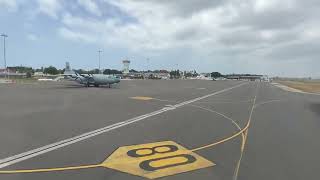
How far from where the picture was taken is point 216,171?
9711mm

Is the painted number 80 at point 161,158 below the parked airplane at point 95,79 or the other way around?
below

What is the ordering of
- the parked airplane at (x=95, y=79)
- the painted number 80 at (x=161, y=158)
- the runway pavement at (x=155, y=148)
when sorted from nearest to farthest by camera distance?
the runway pavement at (x=155, y=148), the painted number 80 at (x=161, y=158), the parked airplane at (x=95, y=79)

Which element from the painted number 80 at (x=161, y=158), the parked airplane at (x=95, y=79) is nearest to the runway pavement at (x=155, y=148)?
the painted number 80 at (x=161, y=158)

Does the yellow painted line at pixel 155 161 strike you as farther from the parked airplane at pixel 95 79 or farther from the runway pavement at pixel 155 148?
the parked airplane at pixel 95 79

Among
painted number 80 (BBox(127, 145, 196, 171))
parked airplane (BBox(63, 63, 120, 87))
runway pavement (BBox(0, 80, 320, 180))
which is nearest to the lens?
runway pavement (BBox(0, 80, 320, 180))

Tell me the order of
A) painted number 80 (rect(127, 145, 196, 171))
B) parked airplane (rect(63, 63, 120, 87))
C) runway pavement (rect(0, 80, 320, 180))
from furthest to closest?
1. parked airplane (rect(63, 63, 120, 87))
2. painted number 80 (rect(127, 145, 196, 171))
3. runway pavement (rect(0, 80, 320, 180))

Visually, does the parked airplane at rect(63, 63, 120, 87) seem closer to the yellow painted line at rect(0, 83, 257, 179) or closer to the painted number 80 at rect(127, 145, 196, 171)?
the yellow painted line at rect(0, 83, 257, 179)

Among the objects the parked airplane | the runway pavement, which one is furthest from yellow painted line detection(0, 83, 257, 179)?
the parked airplane

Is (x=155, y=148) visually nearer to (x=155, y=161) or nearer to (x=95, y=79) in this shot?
(x=155, y=161)

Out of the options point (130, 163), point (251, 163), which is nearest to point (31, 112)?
point (130, 163)

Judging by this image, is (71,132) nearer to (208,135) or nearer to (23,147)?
(23,147)

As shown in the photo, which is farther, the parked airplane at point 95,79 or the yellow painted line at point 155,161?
the parked airplane at point 95,79

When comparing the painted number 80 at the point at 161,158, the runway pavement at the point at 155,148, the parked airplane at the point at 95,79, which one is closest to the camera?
the runway pavement at the point at 155,148

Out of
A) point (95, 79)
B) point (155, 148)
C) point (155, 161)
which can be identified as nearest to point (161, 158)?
point (155, 161)
